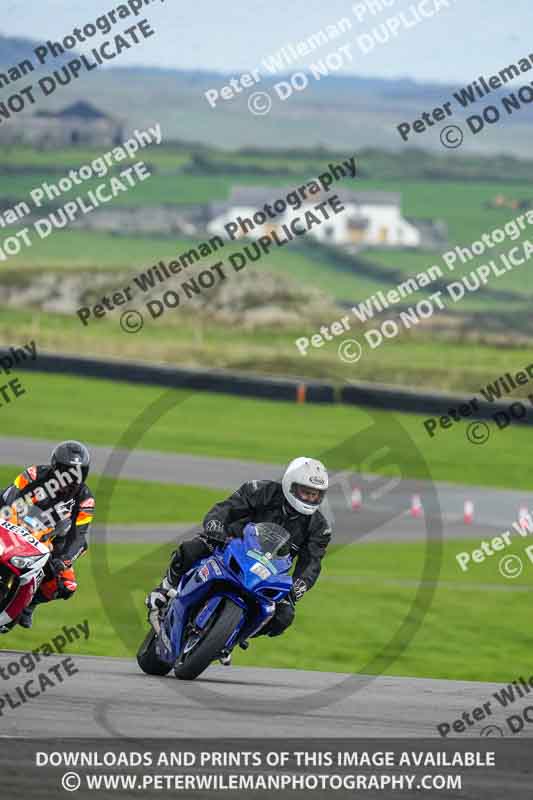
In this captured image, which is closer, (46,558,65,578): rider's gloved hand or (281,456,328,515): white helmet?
(281,456,328,515): white helmet

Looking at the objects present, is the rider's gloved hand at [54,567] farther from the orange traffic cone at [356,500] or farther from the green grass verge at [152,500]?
the orange traffic cone at [356,500]

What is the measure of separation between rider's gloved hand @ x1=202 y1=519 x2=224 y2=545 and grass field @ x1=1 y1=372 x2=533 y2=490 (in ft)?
66.4

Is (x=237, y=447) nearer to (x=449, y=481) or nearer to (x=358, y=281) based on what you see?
(x=449, y=481)

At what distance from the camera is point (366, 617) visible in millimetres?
18766

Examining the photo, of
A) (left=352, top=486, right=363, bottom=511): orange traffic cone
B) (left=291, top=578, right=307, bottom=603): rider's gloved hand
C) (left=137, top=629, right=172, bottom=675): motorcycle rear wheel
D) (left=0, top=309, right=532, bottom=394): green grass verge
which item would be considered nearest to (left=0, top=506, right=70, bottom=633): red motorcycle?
(left=137, top=629, right=172, bottom=675): motorcycle rear wheel

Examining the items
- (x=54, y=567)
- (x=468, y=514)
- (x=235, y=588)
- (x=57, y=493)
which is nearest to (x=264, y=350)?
(x=468, y=514)

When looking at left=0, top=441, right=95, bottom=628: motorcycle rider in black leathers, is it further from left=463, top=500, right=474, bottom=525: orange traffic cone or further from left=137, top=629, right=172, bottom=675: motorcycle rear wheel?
left=463, top=500, right=474, bottom=525: orange traffic cone

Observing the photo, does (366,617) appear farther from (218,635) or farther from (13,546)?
(218,635)

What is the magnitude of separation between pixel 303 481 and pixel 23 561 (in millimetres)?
2231

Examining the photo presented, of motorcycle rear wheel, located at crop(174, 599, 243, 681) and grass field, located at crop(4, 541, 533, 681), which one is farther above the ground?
motorcycle rear wheel, located at crop(174, 599, 243, 681)

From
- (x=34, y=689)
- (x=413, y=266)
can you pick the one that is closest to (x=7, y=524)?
(x=34, y=689)

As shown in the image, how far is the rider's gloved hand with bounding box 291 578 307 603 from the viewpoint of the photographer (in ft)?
35.8

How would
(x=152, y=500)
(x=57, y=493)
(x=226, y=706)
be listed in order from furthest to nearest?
(x=152, y=500), (x=57, y=493), (x=226, y=706)

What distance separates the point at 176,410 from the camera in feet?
129
